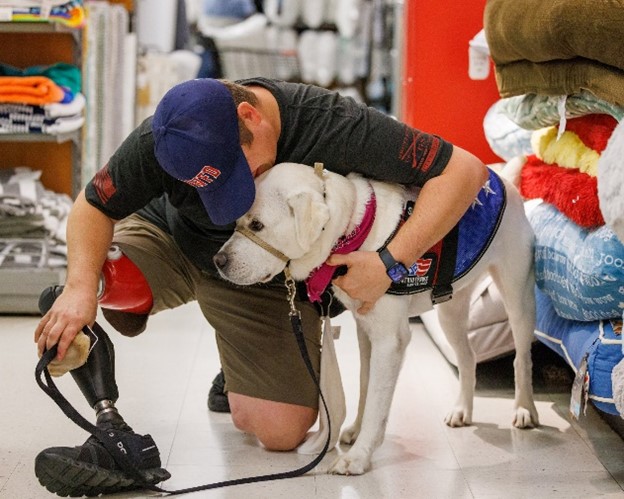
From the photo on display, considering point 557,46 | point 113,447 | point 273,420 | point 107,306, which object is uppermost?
point 557,46

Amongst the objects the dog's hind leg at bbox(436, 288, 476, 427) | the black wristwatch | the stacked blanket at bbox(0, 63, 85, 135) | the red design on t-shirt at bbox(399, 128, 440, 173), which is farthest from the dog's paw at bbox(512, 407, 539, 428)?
the stacked blanket at bbox(0, 63, 85, 135)

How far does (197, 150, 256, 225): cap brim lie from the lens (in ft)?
6.49

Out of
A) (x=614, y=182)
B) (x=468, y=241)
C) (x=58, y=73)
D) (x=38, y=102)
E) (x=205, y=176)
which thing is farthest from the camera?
(x=58, y=73)

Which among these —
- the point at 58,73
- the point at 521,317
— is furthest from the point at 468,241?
the point at 58,73

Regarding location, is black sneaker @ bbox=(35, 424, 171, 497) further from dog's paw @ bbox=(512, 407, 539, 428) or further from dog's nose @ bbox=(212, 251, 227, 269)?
dog's paw @ bbox=(512, 407, 539, 428)

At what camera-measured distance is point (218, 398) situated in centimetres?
268

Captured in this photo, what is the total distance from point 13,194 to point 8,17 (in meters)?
0.69

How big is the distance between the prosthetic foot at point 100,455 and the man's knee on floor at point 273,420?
35cm

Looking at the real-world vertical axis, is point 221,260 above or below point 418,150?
below

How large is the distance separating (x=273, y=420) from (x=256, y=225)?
1.79 ft

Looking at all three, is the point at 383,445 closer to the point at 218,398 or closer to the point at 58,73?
the point at 218,398

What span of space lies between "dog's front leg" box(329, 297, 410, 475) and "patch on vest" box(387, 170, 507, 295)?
6cm

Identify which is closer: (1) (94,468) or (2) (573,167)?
(1) (94,468)

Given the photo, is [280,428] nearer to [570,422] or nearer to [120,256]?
[120,256]
